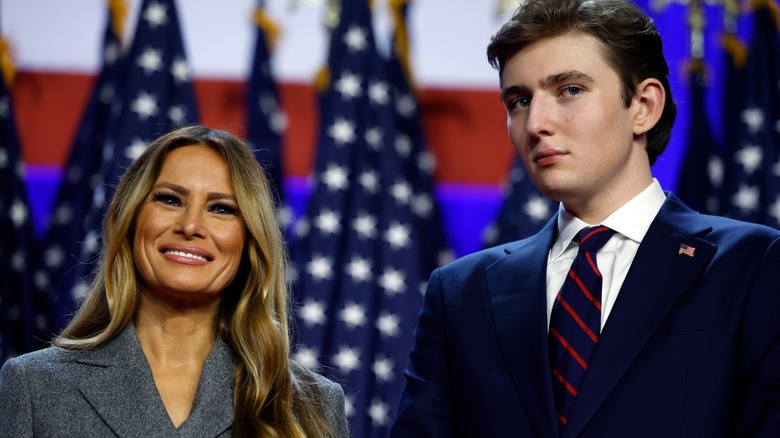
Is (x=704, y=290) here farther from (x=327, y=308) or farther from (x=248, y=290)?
(x=327, y=308)

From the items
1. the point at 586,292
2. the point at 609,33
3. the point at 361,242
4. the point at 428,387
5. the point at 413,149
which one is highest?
the point at 609,33

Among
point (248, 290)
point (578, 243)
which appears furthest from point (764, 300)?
point (248, 290)

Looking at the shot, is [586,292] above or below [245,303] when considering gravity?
above

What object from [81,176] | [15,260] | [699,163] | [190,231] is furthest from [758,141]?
[15,260]

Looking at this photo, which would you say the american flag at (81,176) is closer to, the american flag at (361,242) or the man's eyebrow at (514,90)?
the american flag at (361,242)

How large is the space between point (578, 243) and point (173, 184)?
96 cm

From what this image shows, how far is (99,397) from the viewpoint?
7.23 ft

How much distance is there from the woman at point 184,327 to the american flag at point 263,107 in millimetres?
2049

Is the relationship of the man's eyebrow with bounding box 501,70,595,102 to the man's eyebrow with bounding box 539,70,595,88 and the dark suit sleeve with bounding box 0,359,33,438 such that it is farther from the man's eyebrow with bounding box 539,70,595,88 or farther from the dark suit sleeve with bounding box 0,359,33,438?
the dark suit sleeve with bounding box 0,359,33,438

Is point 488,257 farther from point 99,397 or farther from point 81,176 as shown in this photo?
point 81,176

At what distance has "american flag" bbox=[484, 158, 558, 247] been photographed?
4344 mm

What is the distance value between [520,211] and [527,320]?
2294 millimetres

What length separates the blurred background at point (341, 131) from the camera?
4.34 meters

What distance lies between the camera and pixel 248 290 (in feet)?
8.11
